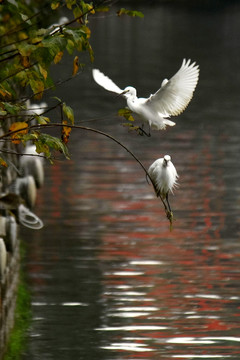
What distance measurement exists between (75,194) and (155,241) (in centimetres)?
290

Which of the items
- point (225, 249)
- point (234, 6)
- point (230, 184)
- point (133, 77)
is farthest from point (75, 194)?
point (234, 6)

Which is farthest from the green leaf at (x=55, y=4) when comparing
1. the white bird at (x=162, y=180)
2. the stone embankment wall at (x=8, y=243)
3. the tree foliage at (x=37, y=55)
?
the stone embankment wall at (x=8, y=243)

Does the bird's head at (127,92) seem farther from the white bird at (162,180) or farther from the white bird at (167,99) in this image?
the white bird at (162,180)

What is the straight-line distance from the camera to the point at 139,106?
5.49 metres

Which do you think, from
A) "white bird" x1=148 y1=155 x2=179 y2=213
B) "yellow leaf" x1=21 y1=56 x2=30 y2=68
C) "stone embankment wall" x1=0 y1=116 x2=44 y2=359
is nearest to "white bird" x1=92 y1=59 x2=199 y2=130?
"white bird" x1=148 y1=155 x2=179 y2=213

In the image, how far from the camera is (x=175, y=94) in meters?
5.72

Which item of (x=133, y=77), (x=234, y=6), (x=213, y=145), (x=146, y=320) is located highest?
(x=234, y=6)

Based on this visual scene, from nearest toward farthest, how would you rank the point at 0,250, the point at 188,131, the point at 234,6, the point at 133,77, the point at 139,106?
1. the point at 139,106
2. the point at 0,250
3. the point at 188,131
4. the point at 133,77
5. the point at 234,6

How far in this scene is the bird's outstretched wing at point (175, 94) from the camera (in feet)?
18.6

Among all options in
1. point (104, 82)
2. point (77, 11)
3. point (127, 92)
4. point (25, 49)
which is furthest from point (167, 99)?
point (25, 49)

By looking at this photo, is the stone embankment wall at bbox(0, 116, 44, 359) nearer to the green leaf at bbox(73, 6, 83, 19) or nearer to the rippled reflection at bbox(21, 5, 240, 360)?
the rippled reflection at bbox(21, 5, 240, 360)

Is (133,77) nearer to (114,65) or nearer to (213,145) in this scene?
(114,65)

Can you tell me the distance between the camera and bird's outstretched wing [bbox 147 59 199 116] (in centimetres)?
568

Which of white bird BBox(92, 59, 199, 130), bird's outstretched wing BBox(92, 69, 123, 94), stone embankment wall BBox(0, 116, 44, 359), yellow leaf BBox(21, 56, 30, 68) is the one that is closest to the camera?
yellow leaf BBox(21, 56, 30, 68)
